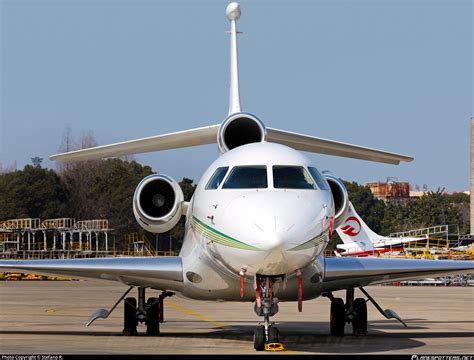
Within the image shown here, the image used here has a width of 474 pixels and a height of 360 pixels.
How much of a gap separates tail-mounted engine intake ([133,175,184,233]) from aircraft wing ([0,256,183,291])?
1.53 meters

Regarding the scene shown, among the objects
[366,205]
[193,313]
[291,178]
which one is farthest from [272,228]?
[366,205]

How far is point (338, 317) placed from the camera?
17734 millimetres

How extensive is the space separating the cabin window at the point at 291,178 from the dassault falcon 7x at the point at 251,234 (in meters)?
0.02

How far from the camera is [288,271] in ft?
43.6

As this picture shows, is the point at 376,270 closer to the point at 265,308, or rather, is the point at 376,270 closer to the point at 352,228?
the point at 265,308

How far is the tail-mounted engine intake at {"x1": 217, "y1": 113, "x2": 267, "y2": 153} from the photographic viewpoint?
1828cm

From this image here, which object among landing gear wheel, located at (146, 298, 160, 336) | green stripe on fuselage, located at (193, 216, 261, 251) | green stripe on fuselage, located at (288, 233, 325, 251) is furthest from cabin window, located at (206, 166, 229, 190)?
landing gear wheel, located at (146, 298, 160, 336)

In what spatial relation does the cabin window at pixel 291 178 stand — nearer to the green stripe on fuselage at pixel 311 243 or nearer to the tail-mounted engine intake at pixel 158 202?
the green stripe on fuselage at pixel 311 243

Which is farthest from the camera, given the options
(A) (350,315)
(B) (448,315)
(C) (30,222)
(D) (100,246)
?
(D) (100,246)

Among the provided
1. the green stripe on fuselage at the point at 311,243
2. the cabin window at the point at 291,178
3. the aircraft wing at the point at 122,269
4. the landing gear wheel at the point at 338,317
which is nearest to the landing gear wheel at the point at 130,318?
the aircraft wing at the point at 122,269

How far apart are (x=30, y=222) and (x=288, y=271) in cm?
5361

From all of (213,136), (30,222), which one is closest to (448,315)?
(213,136)

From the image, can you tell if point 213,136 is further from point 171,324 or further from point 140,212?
point 171,324

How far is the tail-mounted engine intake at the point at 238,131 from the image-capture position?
60.0ft
